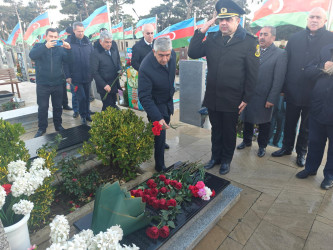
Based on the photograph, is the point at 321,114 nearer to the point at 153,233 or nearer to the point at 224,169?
the point at 224,169

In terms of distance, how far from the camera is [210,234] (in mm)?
2256

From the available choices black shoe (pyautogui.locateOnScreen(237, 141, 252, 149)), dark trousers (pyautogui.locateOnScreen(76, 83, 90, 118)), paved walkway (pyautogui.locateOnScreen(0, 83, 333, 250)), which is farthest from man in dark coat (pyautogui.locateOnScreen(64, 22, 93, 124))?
black shoe (pyautogui.locateOnScreen(237, 141, 252, 149))

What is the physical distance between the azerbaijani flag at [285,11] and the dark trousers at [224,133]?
2.37 metres

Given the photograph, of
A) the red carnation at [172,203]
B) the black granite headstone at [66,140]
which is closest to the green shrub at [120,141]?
the red carnation at [172,203]

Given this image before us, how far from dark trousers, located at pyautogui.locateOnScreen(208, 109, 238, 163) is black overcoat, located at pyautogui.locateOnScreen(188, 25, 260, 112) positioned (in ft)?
0.43

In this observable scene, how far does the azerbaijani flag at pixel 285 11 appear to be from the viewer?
12.7 ft

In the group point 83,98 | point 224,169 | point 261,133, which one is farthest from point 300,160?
point 83,98

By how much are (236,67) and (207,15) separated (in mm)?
37933

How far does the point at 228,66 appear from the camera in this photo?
2.82 metres

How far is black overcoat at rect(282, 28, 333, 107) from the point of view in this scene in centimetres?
301

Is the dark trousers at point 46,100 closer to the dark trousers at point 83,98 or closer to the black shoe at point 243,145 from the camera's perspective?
the dark trousers at point 83,98

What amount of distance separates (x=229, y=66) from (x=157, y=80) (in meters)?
0.89

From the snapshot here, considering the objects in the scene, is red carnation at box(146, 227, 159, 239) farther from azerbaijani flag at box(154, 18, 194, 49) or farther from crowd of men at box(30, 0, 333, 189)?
azerbaijani flag at box(154, 18, 194, 49)

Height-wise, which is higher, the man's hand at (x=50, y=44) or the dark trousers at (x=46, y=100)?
the man's hand at (x=50, y=44)
